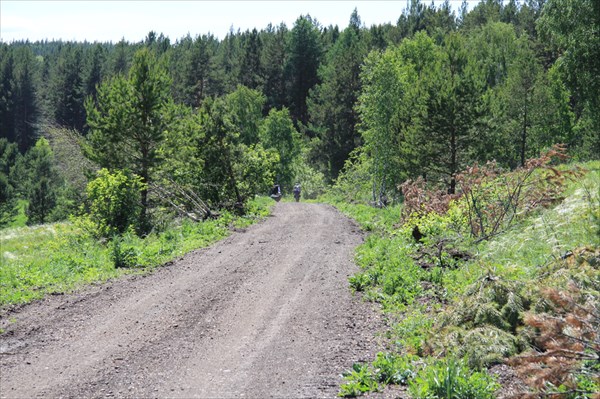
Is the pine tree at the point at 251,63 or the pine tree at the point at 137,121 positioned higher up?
the pine tree at the point at 251,63

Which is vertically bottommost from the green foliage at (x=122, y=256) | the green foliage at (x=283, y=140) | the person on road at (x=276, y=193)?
the person on road at (x=276, y=193)

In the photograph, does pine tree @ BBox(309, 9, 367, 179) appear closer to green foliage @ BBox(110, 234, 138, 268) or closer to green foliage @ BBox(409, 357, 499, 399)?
green foliage @ BBox(110, 234, 138, 268)

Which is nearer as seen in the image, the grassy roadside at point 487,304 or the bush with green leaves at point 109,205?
the grassy roadside at point 487,304

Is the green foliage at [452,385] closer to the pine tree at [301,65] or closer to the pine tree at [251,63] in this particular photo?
the pine tree at [301,65]

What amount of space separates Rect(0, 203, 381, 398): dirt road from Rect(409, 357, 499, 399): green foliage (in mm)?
1119

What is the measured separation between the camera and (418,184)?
894 inches

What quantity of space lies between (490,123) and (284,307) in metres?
23.1

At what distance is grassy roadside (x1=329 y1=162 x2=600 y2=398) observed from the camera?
590cm

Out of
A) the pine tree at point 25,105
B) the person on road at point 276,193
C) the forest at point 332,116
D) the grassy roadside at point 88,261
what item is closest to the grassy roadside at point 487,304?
the grassy roadside at point 88,261

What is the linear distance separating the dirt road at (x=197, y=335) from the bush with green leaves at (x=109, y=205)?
623 centimetres

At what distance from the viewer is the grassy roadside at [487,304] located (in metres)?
5.90

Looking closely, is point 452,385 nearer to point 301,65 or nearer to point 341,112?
point 341,112

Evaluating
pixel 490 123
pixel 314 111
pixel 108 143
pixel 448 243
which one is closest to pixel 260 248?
pixel 448 243

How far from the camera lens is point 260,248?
16625mm
